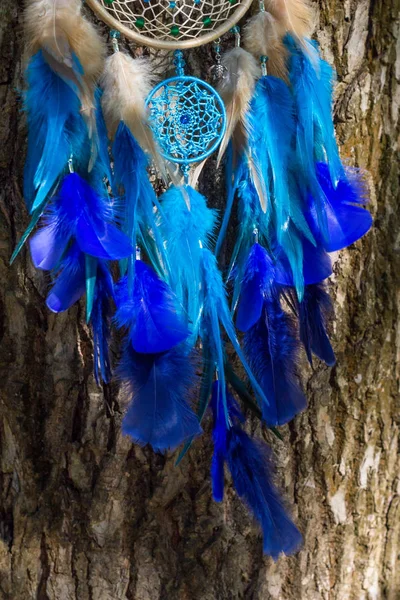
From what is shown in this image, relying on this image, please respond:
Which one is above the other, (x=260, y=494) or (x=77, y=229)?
(x=77, y=229)

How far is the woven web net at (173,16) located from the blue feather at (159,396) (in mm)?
548

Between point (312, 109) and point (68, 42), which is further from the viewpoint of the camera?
point (312, 109)

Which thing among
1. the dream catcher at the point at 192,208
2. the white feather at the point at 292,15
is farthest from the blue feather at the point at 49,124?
the white feather at the point at 292,15

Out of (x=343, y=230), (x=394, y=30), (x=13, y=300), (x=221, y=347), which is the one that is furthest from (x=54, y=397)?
(x=394, y=30)

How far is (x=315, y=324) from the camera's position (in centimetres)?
120

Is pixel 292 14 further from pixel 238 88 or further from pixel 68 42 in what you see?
pixel 68 42

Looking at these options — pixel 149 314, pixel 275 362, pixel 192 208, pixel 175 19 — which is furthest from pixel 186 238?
pixel 175 19

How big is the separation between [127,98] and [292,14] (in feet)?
1.07

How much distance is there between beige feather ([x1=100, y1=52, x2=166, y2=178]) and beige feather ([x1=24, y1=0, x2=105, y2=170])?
0.08ft

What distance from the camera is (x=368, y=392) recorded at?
4.53ft

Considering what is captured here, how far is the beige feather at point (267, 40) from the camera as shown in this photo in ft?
3.67

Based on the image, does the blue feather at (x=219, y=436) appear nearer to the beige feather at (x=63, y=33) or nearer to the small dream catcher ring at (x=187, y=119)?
the small dream catcher ring at (x=187, y=119)

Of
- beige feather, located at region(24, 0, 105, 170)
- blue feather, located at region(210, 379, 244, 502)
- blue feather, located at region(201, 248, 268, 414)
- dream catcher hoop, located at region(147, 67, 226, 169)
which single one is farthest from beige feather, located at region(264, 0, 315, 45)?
blue feather, located at region(210, 379, 244, 502)

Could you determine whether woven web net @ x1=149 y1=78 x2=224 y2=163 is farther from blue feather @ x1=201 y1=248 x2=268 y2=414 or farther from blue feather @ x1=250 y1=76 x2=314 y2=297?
blue feather @ x1=201 y1=248 x2=268 y2=414
